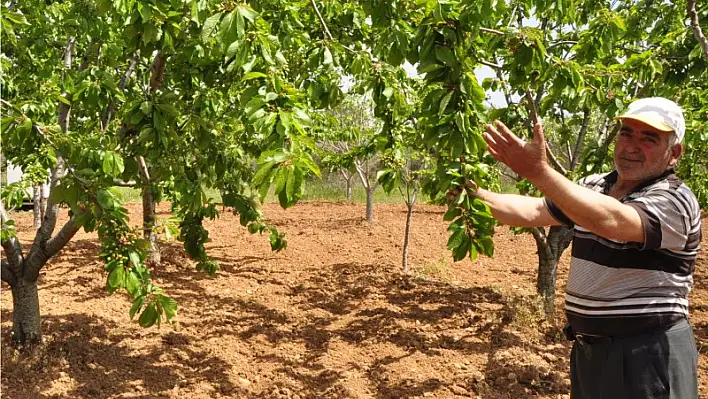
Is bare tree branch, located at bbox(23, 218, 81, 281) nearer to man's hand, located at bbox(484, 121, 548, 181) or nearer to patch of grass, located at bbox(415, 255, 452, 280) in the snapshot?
man's hand, located at bbox(484, 121, 548, 181)

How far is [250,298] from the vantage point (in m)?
6.96

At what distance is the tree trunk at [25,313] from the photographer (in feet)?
15.0

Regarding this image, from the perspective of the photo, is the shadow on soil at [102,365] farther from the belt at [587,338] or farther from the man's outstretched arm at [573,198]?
the man's outstretched arm at [573,198]

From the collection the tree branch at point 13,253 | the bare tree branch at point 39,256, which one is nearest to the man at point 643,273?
the bare tree branch at point 39,256

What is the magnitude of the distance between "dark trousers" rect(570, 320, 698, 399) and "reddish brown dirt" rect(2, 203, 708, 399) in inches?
101

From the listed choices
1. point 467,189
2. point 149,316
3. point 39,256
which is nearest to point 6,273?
point 39,256

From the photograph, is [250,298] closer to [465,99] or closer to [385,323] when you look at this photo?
[385,323]

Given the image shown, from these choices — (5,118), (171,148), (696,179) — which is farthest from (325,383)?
(696,179)

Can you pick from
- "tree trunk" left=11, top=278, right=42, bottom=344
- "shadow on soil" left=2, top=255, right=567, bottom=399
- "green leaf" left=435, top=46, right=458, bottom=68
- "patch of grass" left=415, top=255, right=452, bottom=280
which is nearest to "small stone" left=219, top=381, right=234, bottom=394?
"shadow on soil" left=2, top=255, right=567, bottom=399

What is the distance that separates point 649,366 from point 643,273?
34 cm

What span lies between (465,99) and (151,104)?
1.90 m

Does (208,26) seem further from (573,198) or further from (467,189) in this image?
(573,198)

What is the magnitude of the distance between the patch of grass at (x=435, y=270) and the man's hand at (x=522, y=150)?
21.6 feet

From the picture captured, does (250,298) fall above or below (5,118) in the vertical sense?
below
